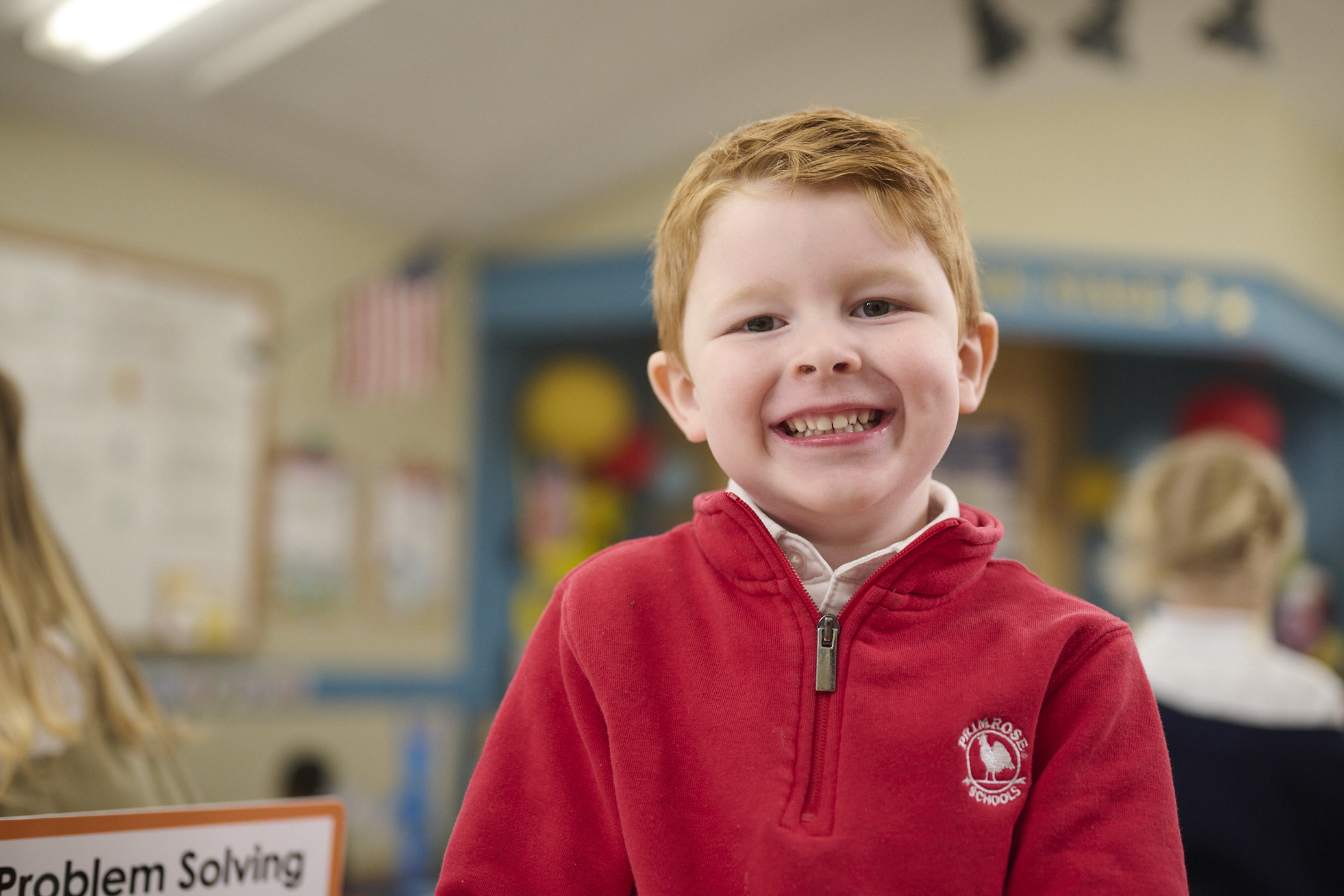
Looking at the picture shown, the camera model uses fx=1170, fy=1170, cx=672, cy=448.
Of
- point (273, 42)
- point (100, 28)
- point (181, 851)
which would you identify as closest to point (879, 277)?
point (181, 851)

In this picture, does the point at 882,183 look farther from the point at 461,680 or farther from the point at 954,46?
the point at 461,680

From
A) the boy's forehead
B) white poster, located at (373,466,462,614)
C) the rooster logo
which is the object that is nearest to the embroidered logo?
the rooster logo

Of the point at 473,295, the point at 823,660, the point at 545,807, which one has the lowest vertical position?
the point at 545,807

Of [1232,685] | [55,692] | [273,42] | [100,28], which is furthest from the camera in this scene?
[273,42]

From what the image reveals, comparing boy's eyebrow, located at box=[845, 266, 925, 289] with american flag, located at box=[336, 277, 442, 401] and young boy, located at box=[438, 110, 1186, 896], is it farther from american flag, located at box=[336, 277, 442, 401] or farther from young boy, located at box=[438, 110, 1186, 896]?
american flag, located at box=[336, 277, 442, 401]

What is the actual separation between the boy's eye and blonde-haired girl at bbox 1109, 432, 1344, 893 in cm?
115

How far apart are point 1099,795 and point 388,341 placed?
3.77 meters

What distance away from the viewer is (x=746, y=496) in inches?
37.1

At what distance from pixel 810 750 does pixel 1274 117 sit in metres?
5.11

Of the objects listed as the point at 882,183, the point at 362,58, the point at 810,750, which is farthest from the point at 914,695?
the point at 362,58

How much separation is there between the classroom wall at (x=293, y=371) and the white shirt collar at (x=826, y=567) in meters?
3.39

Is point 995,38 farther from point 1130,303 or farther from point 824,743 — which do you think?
point 824,743

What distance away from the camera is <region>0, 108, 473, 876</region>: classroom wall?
3.81 metres

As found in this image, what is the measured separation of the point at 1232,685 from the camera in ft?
6.35
